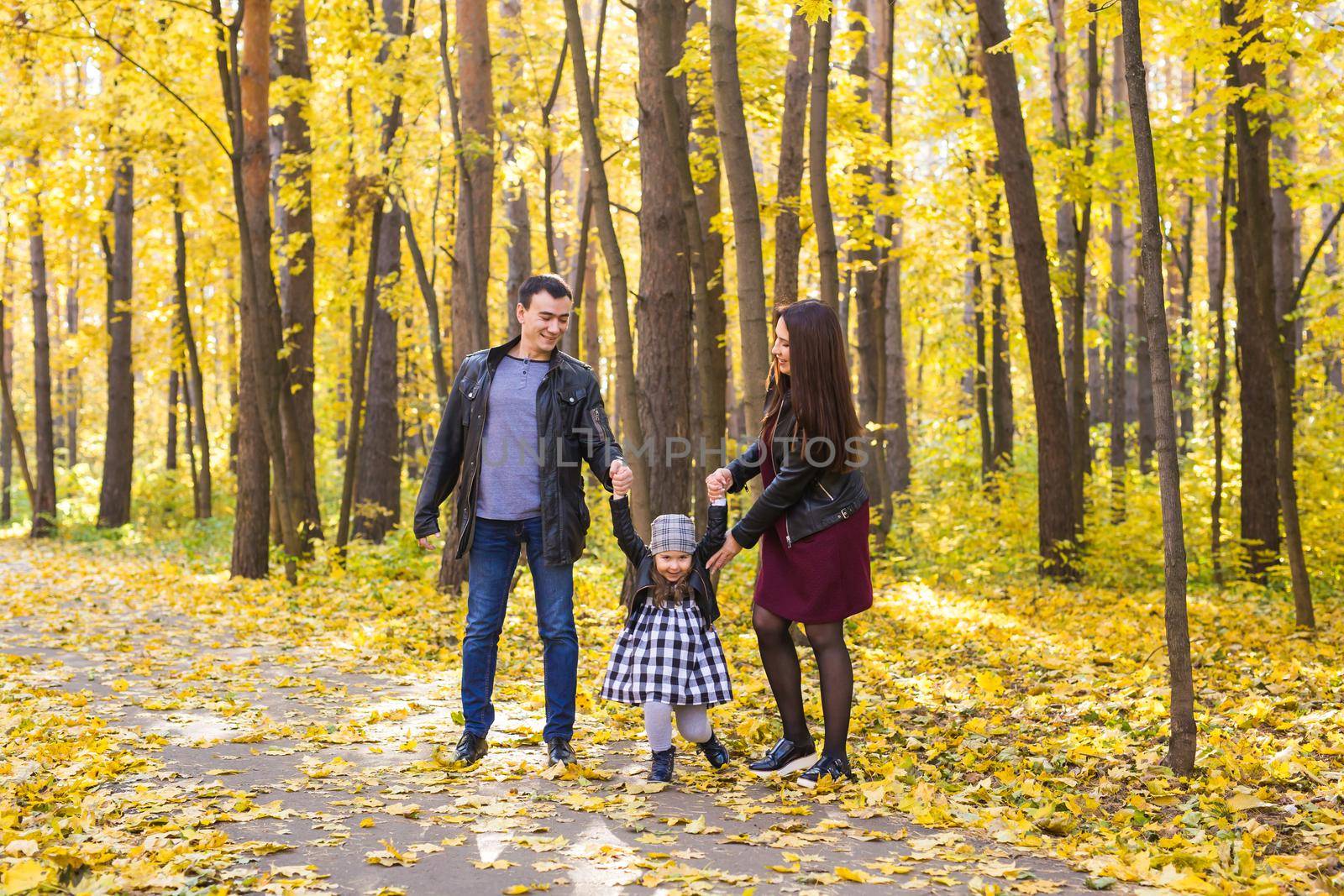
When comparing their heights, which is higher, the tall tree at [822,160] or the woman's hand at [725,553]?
the tall tree at [822,160]

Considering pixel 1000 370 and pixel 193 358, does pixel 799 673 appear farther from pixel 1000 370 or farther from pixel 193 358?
pixel 193 358

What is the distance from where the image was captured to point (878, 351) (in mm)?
14117

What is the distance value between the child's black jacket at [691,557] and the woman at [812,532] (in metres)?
0.14

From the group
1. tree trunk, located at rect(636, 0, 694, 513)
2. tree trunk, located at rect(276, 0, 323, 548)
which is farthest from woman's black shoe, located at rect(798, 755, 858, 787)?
tree trunk, located at rect(276, 0, 323, 548)

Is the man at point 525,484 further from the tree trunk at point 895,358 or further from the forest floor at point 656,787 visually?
the tree trunk at point 895,358

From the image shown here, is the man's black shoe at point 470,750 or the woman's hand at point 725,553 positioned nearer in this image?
the woman's hand at point 725,553

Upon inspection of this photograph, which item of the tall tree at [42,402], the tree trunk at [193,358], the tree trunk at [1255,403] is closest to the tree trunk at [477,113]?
the tree trunk at [1255,403]

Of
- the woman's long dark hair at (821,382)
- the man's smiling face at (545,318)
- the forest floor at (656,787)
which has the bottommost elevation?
the forest floor at (656,787)

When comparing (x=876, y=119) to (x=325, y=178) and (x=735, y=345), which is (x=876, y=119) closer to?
(x=325, y=178)

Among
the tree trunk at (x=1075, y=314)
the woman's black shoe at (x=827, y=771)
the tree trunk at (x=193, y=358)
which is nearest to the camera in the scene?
A: the woman's black shoe at (x=827, y=771)

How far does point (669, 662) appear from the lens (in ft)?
16.2

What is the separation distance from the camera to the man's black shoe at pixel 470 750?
5262 millimetres

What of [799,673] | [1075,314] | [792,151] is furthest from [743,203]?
[1075,314]

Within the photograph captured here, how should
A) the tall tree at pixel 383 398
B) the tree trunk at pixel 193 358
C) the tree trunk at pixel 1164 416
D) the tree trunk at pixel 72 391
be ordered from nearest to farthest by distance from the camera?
the tree trunk at pixel 1164 416
the tall tree at pixel 383 398
the tree trunk at pixel 193 358
the tree trunk at pixel 72 391
